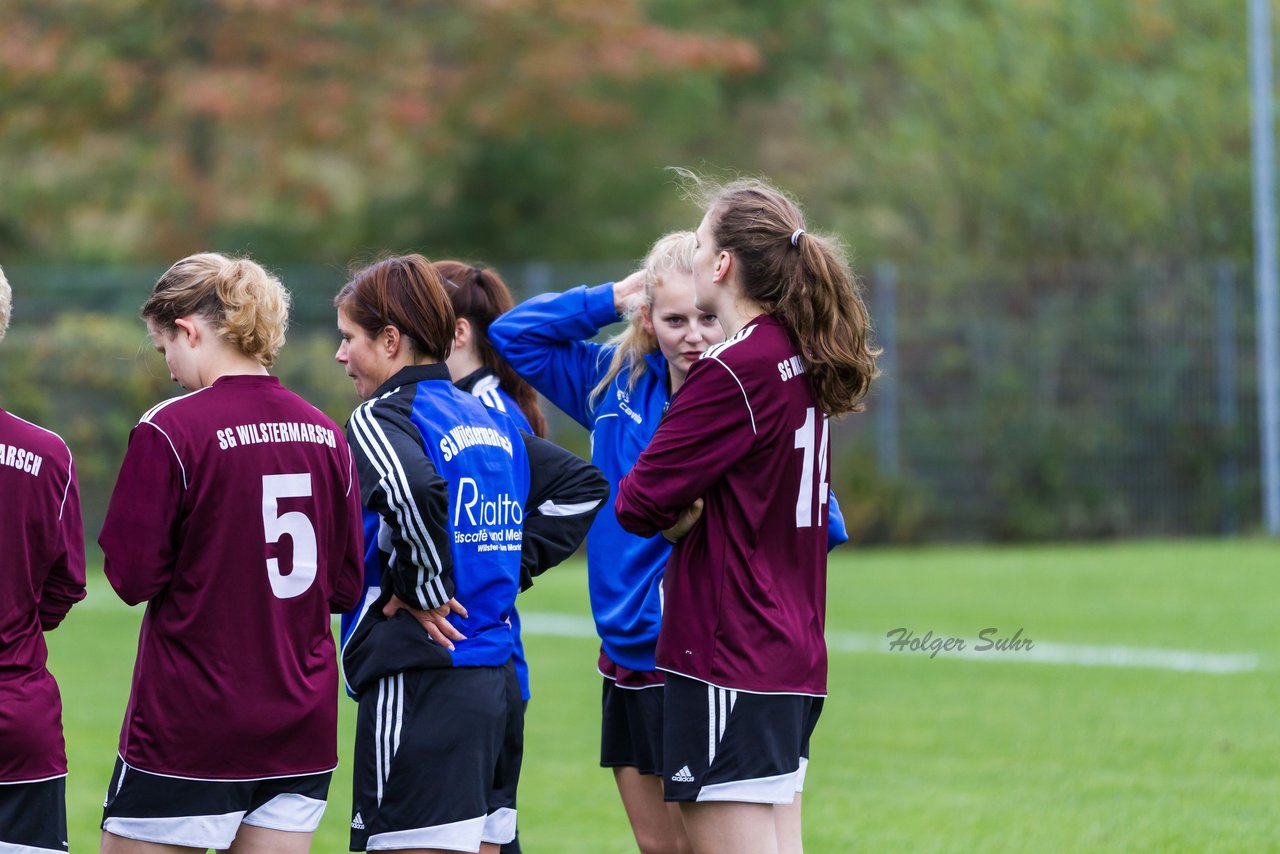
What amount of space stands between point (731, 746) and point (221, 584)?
118cm

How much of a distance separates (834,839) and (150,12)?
59.3ft

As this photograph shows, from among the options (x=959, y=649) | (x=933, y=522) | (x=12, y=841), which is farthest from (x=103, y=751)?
(x=933, y=522)

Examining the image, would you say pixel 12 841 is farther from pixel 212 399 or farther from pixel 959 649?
pixel 959 649

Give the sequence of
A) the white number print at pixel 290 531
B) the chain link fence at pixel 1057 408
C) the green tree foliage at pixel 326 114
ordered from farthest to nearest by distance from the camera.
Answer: the green tree foliage at pixel 326 114
the chain link fence at pixel 1057 408
the white number print at pixel 290 531

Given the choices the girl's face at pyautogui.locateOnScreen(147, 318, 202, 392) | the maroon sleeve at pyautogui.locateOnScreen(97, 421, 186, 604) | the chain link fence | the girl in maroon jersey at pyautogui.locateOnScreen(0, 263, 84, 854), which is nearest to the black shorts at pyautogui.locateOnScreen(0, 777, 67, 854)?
the girl in maroon jersey at pyautogui.locateOnScreen(0, 263, 84, 854)

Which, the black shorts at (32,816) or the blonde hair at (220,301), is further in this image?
the blonde hair at (220,301)

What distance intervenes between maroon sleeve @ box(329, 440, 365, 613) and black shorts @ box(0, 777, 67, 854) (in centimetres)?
73

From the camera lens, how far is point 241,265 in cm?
373

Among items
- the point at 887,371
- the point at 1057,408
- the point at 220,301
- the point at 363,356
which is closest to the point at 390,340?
the point at 363,356

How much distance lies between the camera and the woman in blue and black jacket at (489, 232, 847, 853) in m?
4.57

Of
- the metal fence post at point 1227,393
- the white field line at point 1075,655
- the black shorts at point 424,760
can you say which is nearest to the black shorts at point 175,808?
the black shorts at point 424,760

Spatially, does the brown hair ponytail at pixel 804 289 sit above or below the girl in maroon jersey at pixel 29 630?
above

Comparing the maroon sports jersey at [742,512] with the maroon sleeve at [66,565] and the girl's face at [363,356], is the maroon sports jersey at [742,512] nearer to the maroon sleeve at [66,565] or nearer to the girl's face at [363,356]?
the girl's face at [363,356]

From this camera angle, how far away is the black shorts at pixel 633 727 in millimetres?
4555
